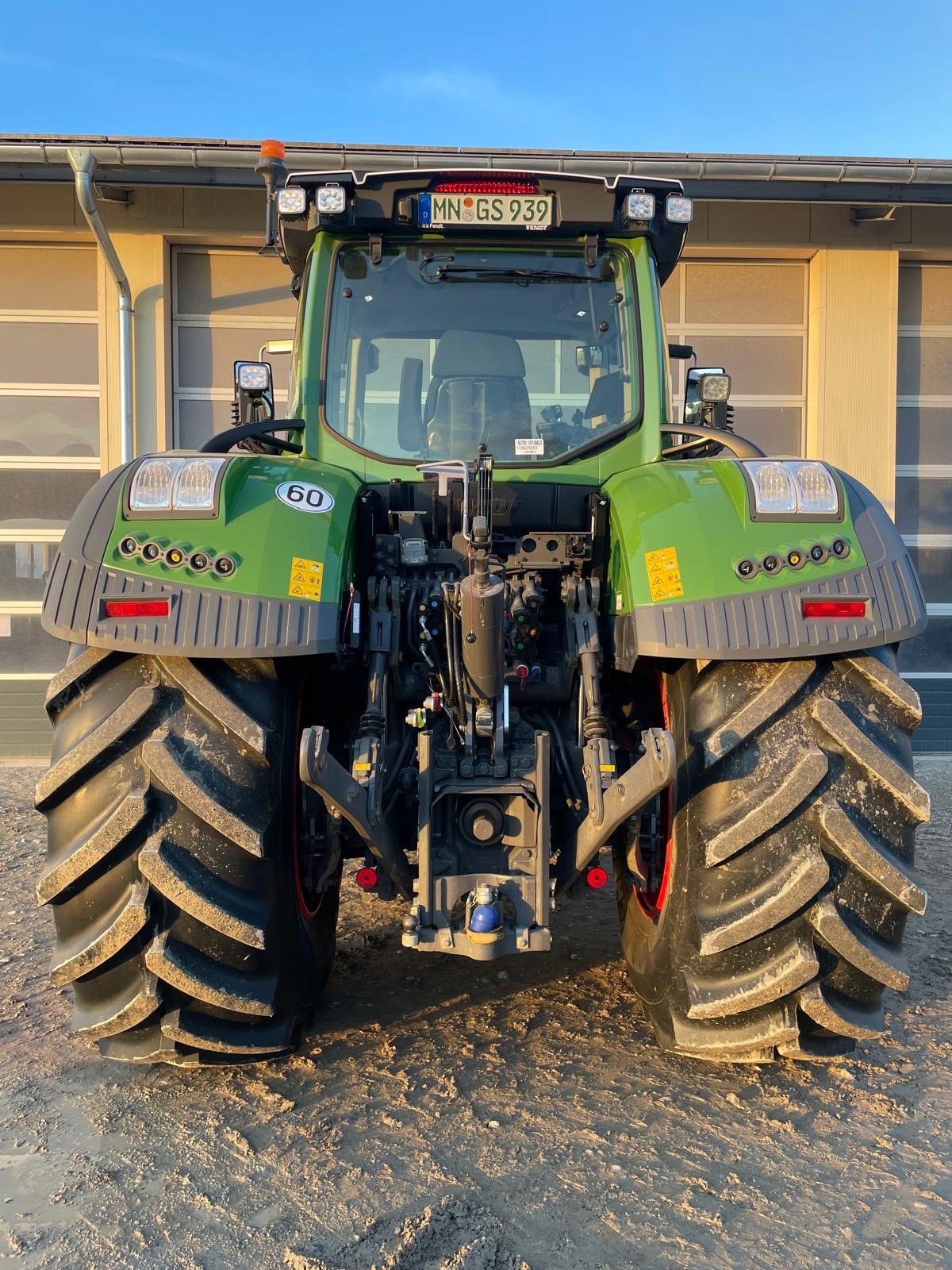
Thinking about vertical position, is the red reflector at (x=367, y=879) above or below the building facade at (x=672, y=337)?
below

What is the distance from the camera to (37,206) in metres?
7.72

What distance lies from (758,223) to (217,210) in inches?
170

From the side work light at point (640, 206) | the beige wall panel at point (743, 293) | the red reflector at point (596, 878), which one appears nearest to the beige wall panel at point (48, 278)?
the beige wall panel at point (743, 293)

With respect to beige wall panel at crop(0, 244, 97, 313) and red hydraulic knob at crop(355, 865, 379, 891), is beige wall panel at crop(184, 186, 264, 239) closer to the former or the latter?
beige wall panel at crop(0, 244, 97, 313)

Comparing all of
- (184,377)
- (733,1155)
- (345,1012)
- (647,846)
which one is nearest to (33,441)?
(184,377)

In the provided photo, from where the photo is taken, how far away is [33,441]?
8.02 metres

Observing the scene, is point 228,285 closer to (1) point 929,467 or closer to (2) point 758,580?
(1) point 929,467

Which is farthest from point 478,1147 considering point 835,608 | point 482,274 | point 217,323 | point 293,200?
point 217,323

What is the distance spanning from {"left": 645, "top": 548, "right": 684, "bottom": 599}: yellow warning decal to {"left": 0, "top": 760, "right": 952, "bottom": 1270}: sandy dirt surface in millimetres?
1333

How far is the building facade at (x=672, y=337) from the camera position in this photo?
7.81m

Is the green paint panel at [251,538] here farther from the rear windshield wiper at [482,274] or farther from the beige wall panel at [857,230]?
the beige wall panel at [857,230]

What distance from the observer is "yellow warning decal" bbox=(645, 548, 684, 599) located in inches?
97.7

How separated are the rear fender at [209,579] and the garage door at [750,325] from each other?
6.54m

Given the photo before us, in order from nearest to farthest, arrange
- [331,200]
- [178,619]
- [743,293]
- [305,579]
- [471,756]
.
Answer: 1. [178,619]
2. [305,579]
3. [471,756]
4. [331,200]
5. [743,293]
